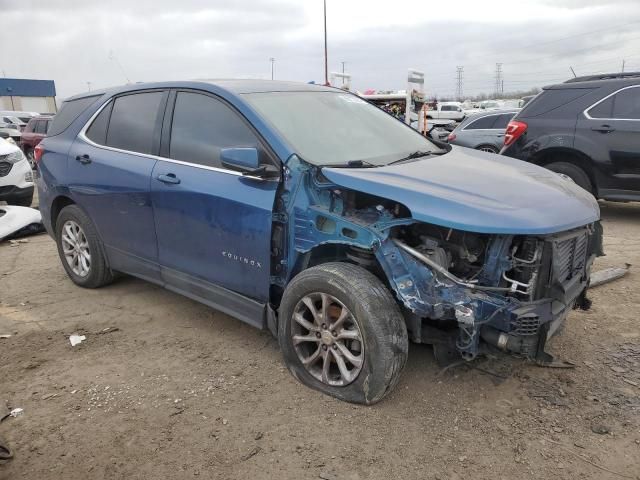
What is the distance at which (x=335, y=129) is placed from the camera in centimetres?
359

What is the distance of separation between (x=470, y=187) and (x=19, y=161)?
7.97m

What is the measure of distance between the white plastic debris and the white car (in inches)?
213

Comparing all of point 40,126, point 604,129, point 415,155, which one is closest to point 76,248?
point 415,155

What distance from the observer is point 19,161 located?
8453mm

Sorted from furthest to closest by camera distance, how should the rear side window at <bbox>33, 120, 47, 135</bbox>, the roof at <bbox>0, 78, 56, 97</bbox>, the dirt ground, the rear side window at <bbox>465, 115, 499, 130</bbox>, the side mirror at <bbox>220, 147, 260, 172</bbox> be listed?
the roof at <bbox>0, 78, 56, 97</bbox>, the rear side window at <bbox>33, 120, 47, 135</bbox>, the rear side window at <bbox>465, 115, 499, 130</bbox>, the side mirror at <bbox>220, 147, 260, 172</bbox>, the dirt ground

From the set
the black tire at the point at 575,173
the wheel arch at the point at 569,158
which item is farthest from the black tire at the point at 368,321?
the wheel arch at the point at 569,158

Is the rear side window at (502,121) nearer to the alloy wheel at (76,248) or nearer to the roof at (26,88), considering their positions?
the alloy wheel at (76,248)

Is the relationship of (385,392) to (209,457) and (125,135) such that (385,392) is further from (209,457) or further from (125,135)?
(125,135)

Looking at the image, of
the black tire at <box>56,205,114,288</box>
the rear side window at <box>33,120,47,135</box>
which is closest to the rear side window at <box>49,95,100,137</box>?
the black tire at <box>56,205,114,288</box>

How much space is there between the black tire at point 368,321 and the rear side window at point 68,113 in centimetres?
296

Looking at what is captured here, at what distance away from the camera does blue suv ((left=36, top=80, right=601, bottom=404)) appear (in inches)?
104

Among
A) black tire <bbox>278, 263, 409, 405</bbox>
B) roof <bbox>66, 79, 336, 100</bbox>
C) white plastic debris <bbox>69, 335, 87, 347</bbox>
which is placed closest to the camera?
black tire <bbox>278, 263, 409, 405</bbox>

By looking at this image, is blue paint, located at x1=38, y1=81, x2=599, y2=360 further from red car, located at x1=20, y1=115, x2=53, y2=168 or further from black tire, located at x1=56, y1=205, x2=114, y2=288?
red car, located at x1=20, y1=115, x2=53, y2=168

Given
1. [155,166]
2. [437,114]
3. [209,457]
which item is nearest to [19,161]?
[155,166]
